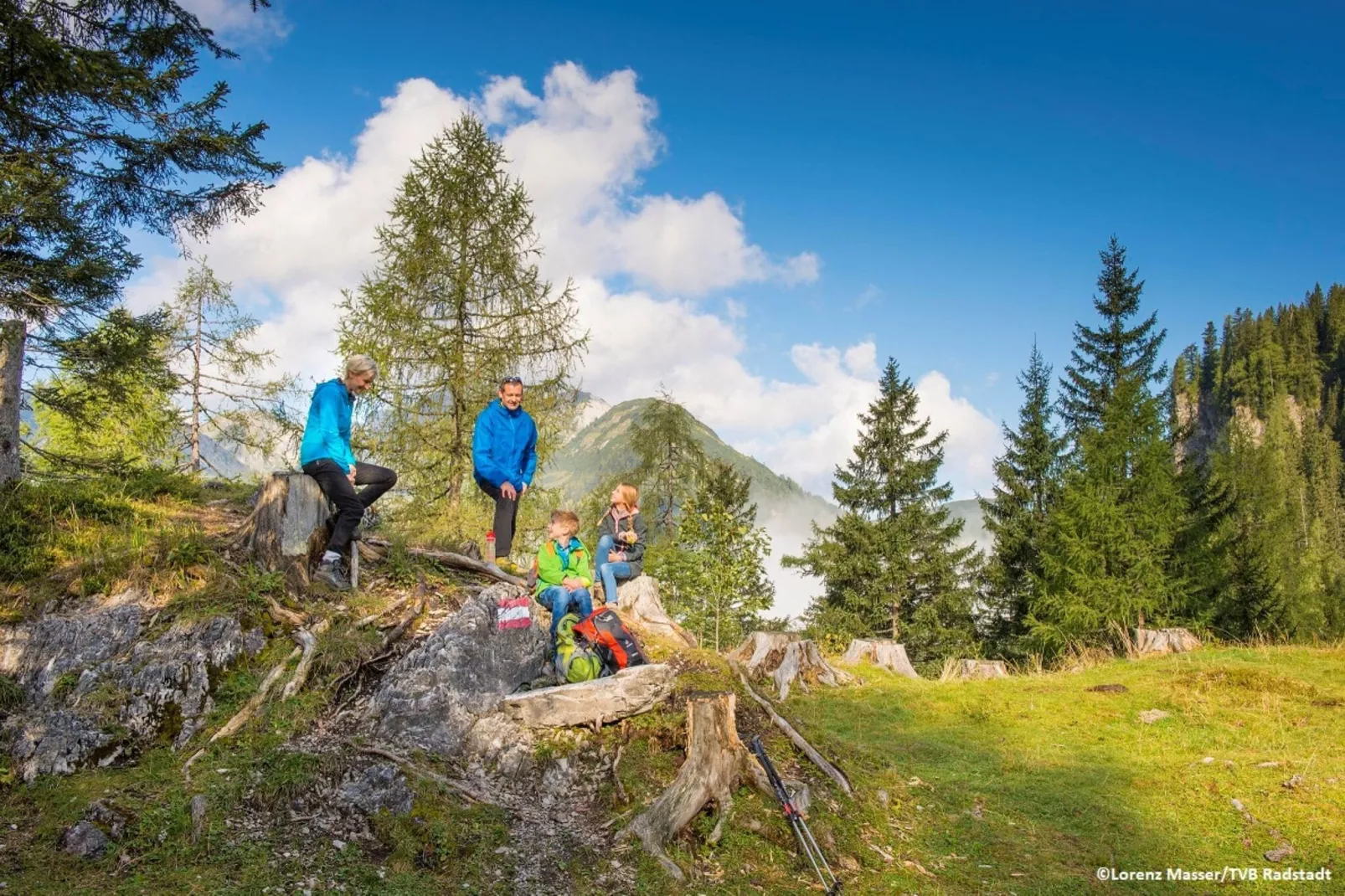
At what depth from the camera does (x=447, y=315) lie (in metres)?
16.3

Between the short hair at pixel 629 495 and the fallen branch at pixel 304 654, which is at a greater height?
the short hair at pixel 629 495

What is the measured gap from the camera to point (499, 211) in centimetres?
1664

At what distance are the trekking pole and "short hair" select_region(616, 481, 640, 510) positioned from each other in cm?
319

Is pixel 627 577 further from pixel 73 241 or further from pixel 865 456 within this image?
pixel 865 456

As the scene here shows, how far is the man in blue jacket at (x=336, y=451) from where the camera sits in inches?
283

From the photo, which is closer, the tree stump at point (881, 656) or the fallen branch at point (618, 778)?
the fallen branch at point (618, 778)

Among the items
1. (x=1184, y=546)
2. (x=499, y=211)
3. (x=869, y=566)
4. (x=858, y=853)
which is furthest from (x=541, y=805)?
(x=1184, y=546)

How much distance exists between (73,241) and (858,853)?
11.2 metres

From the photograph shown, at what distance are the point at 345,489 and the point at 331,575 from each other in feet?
3.40

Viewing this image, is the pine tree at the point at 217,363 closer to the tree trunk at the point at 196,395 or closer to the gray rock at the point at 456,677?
the tree trunk at the point at 196,395

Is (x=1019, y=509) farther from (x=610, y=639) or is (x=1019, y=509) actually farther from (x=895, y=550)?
(x=610, y=639)

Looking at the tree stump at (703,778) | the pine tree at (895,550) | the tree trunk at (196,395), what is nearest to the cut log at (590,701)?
the tree stump at (703,778)

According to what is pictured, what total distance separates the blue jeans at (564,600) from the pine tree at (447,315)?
29.4 ft

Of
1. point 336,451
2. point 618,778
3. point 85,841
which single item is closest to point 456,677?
point 618,778
